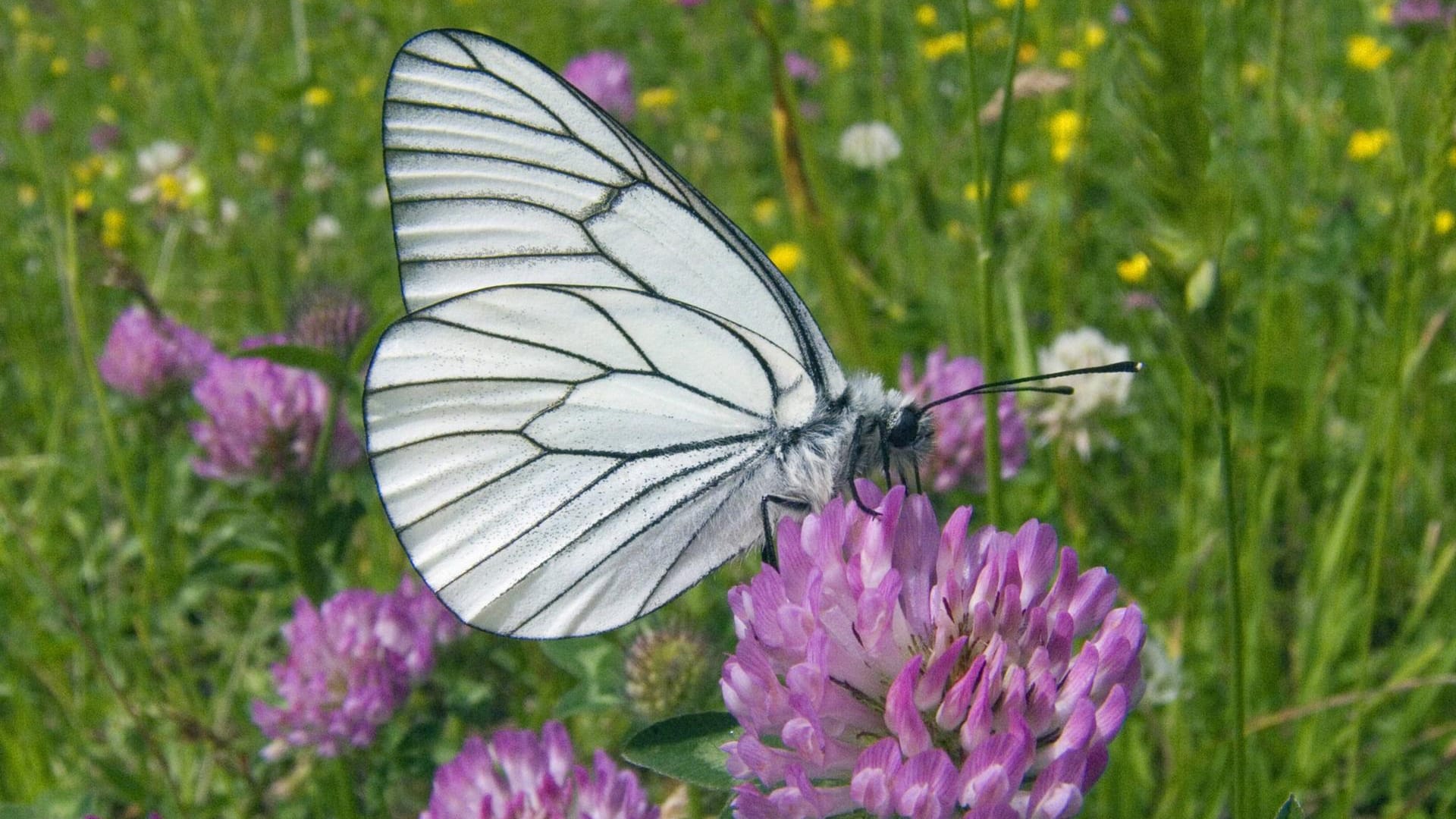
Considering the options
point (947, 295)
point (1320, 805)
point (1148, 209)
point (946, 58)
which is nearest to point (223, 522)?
point (947, 295)

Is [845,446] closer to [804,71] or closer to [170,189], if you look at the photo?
[170,189]

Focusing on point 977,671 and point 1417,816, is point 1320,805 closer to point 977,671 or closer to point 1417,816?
point 1417,816

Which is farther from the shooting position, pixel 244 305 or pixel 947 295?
pixel 244 305

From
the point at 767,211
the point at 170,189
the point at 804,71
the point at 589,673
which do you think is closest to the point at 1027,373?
the point at 589,673

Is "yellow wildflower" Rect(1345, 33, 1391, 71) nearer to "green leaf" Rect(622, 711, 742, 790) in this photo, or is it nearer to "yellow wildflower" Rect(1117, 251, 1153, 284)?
"yellow wildflower" Rect(1117, 251, 1153, 284)

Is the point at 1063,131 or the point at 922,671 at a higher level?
the point at 1063,131

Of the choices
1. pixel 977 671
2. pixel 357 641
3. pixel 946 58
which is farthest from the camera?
pixel 946 58
